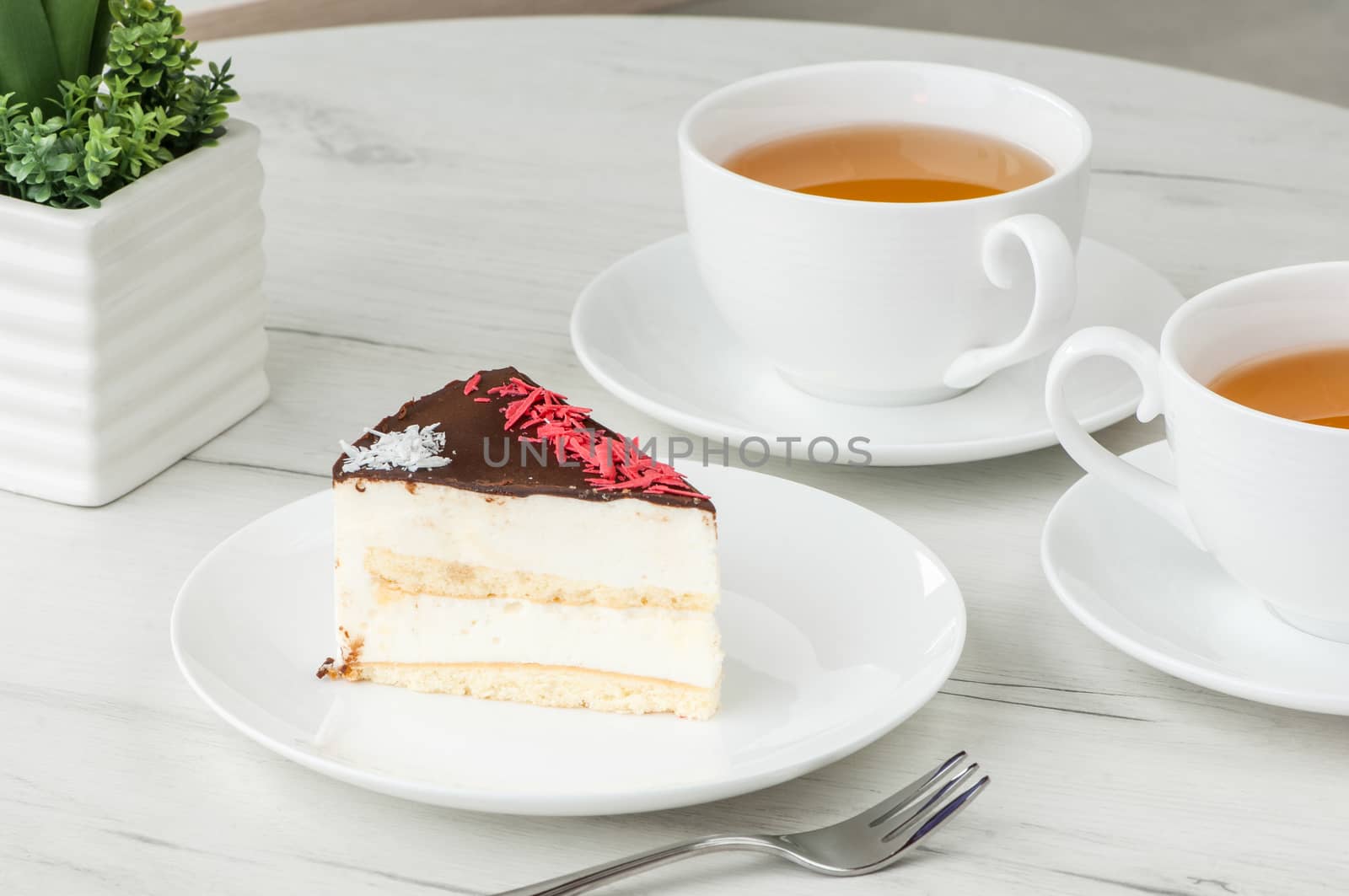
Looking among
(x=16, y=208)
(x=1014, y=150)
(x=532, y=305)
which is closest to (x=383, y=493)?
(x=16, y=208)

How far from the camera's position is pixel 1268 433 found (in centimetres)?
85

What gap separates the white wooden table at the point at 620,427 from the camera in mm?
790

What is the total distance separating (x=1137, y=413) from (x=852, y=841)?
37 cm

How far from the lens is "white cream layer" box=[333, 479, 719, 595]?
94 centimetres

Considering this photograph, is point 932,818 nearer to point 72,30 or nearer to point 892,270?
point 892,270

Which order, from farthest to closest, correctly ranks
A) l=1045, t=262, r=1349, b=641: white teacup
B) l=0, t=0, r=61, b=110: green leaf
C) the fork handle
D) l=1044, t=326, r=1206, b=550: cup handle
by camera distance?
A: l=0, t=0, r=61, b=110: green leaf, l=1044, t=326, r=1206, b=550: cup handle, l=1045, t=262, r=1349, b=641: white teacup, the fork handle

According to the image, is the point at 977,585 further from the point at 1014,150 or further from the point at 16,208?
the point at 16,208

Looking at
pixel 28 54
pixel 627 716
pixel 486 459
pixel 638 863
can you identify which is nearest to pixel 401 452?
pixel 486 459

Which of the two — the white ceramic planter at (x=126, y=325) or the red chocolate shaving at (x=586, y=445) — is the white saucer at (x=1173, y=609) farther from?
the white ceramic planter at (x=126, y=325)

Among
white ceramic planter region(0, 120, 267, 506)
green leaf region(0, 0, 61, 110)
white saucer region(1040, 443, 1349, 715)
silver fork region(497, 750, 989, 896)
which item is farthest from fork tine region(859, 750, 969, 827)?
green leaf region(0, 0, 61, 110)

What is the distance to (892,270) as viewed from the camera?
1.13 meters

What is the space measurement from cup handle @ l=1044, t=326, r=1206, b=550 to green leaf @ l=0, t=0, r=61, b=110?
2.47 feet

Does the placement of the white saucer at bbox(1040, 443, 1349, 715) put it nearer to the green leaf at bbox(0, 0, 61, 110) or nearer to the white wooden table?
the white wooden table

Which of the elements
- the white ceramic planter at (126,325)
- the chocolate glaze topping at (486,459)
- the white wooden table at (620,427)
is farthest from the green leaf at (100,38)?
the chocolate glaze topping at (486,459)
